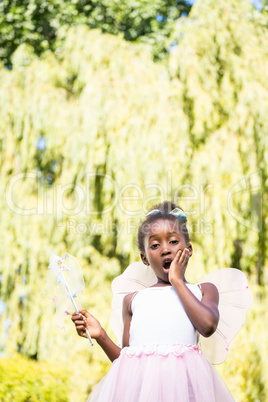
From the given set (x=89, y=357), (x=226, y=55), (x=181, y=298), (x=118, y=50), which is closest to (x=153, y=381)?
(x=181, y=298)

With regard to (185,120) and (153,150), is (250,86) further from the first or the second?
(153,150)

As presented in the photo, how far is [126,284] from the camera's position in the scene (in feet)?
8.33

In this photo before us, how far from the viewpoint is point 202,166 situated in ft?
21.2

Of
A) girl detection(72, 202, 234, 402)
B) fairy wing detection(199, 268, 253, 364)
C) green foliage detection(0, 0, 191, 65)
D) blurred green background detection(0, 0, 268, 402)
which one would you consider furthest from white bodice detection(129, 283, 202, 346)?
green foliage detection(0, 0, 191, 65)

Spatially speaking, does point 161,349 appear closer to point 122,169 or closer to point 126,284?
point 126,284

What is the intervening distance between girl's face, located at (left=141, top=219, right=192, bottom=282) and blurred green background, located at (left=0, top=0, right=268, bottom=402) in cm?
385

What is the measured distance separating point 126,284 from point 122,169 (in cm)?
421

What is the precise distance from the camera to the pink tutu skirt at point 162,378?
6.02 feet

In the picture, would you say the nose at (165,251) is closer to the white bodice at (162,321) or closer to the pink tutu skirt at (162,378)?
the white bodice at (162,321)

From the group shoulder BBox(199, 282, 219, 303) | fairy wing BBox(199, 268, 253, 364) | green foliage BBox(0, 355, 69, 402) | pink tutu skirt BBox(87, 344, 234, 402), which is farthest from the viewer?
green foliage BBox(0, 355, 69, 402)

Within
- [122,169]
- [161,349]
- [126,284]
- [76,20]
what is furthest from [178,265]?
[76,20]

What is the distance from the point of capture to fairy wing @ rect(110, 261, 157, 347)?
245 cm

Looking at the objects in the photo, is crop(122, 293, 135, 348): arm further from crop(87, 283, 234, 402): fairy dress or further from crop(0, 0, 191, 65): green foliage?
crop(0, 0, 191, 65): green foliage

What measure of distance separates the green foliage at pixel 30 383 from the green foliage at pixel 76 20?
784cm
